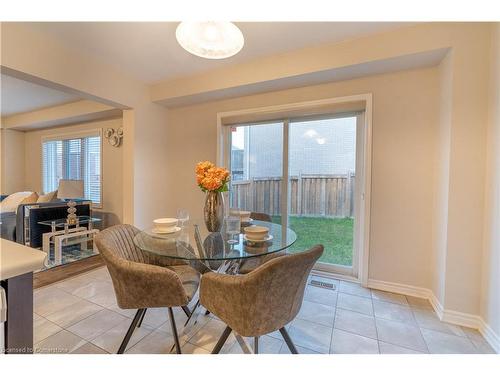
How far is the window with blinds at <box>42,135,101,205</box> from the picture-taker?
14.2 ft

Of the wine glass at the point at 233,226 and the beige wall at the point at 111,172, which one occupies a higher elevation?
the beige wall at the point at 111,172

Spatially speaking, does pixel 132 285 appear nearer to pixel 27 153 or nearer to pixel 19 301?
pixel 19 301

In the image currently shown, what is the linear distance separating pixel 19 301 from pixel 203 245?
93 centimetres

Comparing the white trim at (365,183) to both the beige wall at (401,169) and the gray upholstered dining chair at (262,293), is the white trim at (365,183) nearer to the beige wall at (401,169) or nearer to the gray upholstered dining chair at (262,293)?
the beige wall at (401,169)

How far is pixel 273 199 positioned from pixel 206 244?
1543 mm

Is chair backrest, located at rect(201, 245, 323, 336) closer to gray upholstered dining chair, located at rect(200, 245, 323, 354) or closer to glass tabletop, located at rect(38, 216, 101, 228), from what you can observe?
gray upholstered dining chair, located at rect(200, 245, 323, 354)

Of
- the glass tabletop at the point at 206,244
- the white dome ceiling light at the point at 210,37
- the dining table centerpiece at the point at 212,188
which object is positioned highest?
the white dome ceiling light at the point at 210,37

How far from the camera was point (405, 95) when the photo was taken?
2.20 m

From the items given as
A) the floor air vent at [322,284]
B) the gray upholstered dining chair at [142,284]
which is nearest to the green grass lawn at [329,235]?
the floor air vent at [322,284]

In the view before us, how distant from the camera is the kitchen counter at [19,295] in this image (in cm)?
69

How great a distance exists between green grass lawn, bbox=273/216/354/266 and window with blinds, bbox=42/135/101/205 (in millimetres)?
3706

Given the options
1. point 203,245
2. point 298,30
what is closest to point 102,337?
point 203,245

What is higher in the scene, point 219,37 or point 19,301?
point 219,37

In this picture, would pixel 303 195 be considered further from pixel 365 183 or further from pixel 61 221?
pixel 61 221
